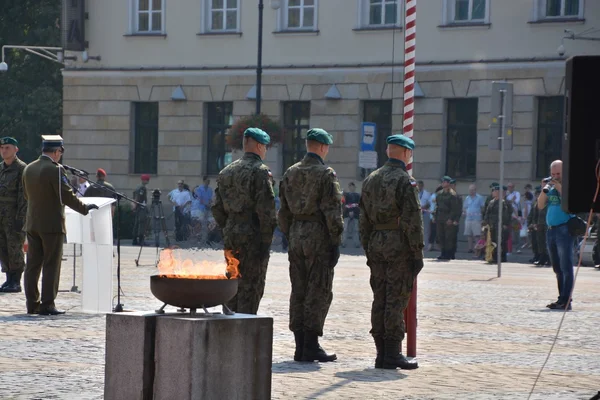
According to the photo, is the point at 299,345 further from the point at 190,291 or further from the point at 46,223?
the point at 46,223

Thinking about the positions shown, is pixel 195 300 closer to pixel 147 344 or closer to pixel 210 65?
pixel 147 344

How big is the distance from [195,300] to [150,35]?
3729cm

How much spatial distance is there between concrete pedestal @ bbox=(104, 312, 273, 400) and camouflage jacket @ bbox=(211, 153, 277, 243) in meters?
3.61

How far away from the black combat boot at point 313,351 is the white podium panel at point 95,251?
4.33m

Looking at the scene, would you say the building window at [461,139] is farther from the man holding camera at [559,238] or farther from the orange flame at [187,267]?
the orange flame at [187,267]

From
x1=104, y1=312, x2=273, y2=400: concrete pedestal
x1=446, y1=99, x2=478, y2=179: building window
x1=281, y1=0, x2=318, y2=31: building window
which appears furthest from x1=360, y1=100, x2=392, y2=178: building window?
x1=104, y1=312, x2=273, y2=400: concrete pedestal

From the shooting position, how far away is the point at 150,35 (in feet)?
148

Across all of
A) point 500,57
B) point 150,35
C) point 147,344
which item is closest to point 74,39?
point 150,35

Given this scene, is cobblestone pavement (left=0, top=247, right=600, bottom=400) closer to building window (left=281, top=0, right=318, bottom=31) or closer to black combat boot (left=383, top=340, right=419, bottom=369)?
black combat boot (left=383, top=340, right=419, bottom=369)

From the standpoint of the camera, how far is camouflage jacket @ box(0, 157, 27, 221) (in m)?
18.1

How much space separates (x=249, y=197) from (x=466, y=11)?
2889cm

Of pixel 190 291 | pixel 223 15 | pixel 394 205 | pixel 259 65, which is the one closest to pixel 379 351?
pixel 394 205

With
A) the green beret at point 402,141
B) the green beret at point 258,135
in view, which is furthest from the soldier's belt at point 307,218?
the green beret at point 402,141

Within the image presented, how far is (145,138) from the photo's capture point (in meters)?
45.9
